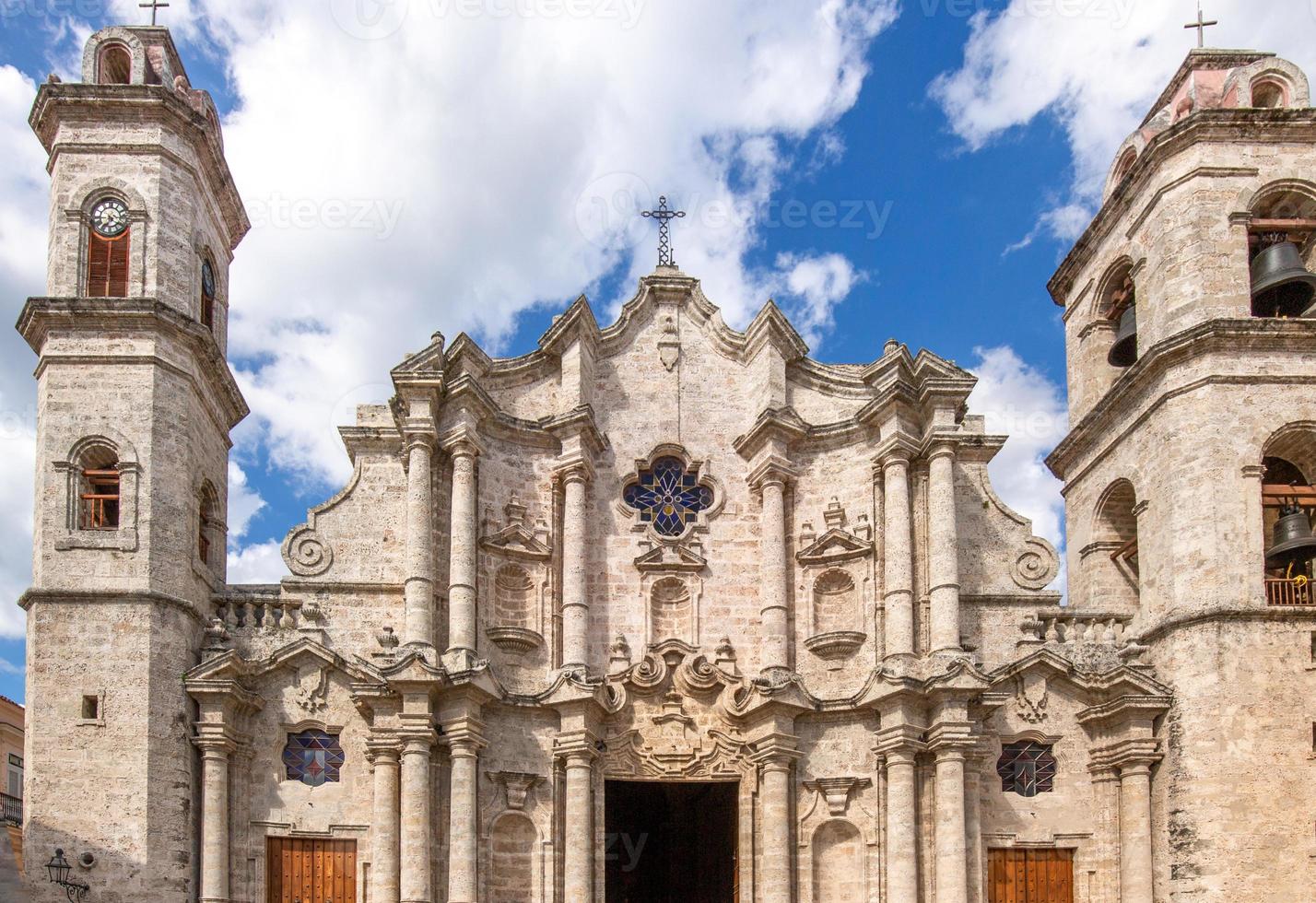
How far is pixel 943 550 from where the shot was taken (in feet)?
71.5

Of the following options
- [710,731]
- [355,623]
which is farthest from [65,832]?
[710,731]

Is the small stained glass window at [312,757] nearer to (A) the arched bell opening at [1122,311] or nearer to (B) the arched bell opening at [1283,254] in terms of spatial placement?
(A) the arched bell opening at [1122,311]

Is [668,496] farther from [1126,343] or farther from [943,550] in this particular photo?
[1126,343]

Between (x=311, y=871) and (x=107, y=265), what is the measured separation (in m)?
9.60

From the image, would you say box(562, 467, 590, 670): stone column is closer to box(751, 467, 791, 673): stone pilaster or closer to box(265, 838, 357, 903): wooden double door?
box(751, 467, 791, 673): stone pilaster

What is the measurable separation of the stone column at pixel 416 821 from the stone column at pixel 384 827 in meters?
0.19

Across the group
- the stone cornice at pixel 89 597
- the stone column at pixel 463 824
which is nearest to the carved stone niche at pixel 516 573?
the stone column at pixel 463 824

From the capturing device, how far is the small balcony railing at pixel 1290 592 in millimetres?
20953

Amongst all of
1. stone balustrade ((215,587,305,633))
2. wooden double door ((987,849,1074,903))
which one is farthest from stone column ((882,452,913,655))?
stone balustrade ((215,587,305,633))

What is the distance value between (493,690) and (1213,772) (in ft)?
34.2

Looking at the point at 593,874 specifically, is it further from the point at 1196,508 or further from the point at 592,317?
the point at 1196,508

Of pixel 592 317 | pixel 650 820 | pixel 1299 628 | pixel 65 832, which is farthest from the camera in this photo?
pixel 650 820

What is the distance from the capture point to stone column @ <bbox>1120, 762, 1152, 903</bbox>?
799 inches

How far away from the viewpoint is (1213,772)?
1966 centimetres
